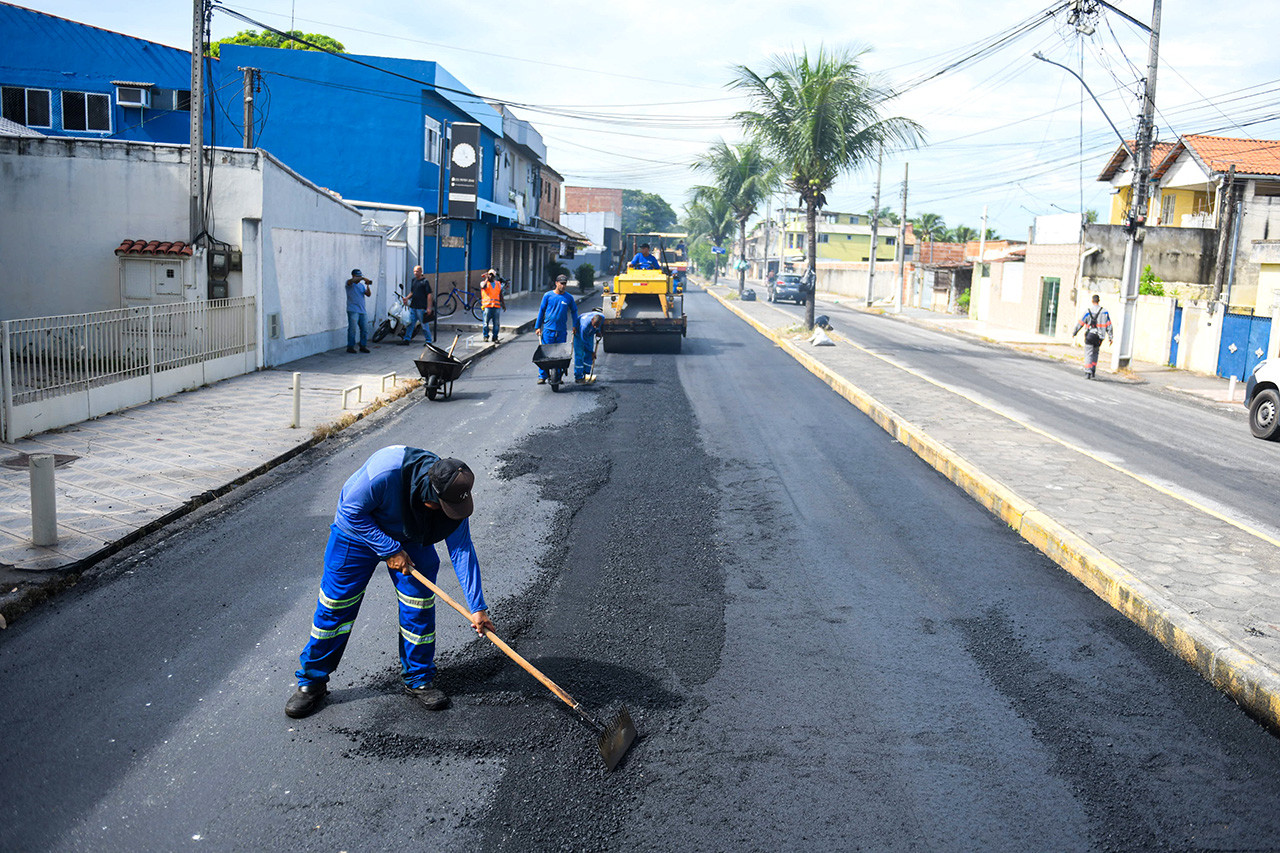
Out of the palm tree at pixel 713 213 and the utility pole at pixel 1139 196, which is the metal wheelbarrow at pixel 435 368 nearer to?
the utility pole at pixel 1139 196

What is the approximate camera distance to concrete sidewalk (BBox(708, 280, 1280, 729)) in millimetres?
5617

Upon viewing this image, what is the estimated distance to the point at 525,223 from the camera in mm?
42188

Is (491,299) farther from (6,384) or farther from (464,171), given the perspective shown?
(6,384)

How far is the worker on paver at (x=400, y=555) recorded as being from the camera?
4695 mm

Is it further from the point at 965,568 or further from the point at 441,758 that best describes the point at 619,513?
the point at 441,758

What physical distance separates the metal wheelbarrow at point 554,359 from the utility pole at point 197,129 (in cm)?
573

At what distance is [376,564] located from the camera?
488 centimetres

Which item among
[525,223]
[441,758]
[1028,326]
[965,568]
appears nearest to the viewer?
[441,758]

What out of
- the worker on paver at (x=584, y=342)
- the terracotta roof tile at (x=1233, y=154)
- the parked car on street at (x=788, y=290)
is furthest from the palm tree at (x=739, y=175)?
the worker on paver at (x=584, y=342)

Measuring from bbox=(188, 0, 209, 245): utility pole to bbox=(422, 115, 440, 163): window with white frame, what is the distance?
13.4 m

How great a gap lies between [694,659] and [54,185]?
14.9 metres

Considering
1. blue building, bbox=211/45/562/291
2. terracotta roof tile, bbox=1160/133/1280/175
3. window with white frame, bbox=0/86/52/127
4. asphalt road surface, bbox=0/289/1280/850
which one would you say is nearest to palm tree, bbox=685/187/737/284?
terracotta roof tile, bbox=1160/133/1280/175

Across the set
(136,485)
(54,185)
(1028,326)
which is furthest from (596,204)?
(136,485)

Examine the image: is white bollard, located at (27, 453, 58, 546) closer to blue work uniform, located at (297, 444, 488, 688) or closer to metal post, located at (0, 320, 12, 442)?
blue work uniform, located at (297, 444, 488, 688)
